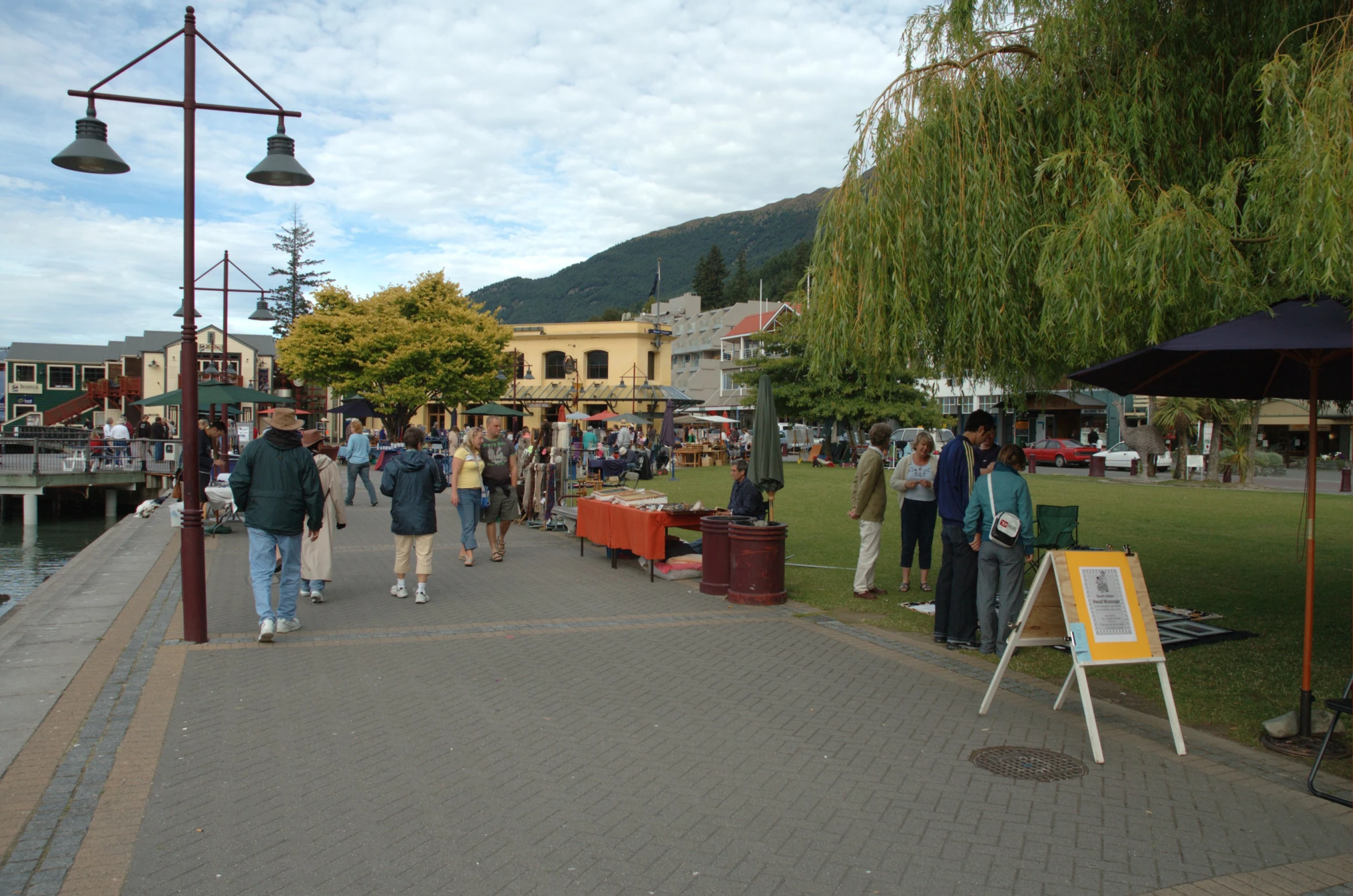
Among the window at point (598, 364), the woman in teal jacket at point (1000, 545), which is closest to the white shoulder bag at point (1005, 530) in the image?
the woman in teal jacket at point (1000, 545)

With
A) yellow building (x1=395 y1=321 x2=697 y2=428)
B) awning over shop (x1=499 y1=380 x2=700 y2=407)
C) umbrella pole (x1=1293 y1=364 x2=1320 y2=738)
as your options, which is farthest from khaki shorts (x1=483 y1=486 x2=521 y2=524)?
yellow building (x1=395 y1=321 x2=697 y2=428)

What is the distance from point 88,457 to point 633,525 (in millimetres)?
23683

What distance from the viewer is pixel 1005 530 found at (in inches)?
269

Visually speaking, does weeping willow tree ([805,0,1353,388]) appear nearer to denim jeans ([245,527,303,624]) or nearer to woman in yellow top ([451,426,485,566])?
denim jeans ([245,527,303,624])

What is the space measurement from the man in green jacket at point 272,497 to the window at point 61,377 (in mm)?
89605

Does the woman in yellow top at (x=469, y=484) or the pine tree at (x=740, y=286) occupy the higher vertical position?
the pine tree at (x=740, y=286)

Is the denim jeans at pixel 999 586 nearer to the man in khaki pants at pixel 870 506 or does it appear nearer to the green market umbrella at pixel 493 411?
the man in khaki pants at pixel 870 506

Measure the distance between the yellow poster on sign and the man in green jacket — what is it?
6.12 meters

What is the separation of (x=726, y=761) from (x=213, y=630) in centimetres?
551

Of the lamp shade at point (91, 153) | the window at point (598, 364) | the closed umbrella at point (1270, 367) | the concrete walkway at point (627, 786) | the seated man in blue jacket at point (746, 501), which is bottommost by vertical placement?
the concrete walkway at point (627, 786)

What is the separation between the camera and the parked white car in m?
36.4

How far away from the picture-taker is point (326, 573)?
31.9ft

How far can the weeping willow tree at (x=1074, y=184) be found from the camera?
6.04 meters


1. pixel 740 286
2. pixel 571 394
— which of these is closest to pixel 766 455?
pixel 571 394
